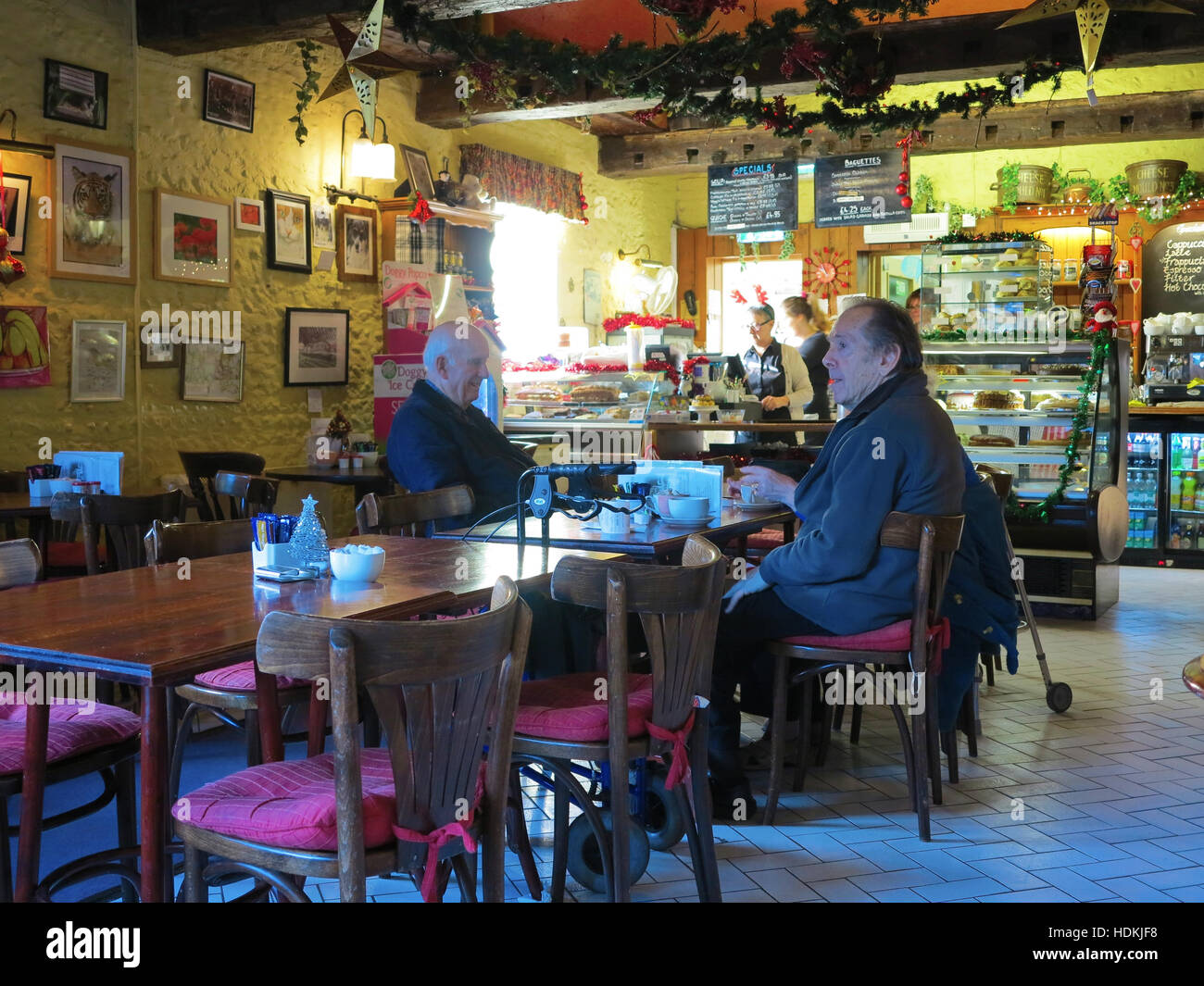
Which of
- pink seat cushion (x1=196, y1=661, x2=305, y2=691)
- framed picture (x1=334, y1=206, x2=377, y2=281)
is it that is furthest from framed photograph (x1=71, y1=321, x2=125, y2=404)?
pink seat cushion (x1=196, y1=661, x2=305, y2=691)

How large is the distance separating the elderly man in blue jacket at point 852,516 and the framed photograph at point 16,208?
3995 mm

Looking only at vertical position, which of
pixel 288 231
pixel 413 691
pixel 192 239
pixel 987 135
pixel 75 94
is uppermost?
pixel 987 135

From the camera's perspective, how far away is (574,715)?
106 inches

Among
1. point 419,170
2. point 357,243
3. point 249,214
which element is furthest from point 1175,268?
point 249,214

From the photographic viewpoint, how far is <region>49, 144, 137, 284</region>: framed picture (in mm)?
5879

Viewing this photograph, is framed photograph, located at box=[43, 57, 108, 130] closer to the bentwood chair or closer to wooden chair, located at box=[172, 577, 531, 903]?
the bentwood chair

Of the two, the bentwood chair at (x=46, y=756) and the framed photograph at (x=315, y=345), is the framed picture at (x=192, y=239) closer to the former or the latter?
the framed photograph at (x=315, y=345)

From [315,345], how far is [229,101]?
5.07 ft

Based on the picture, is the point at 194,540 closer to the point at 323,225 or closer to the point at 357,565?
the point at 357,565

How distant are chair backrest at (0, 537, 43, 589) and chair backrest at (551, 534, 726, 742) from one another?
4.04ft

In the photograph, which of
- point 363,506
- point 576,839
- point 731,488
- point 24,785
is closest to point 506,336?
point 731,488

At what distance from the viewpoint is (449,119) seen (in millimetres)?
8430

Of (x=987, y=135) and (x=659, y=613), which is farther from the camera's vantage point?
(x=987, y=135)

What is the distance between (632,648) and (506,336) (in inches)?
252
